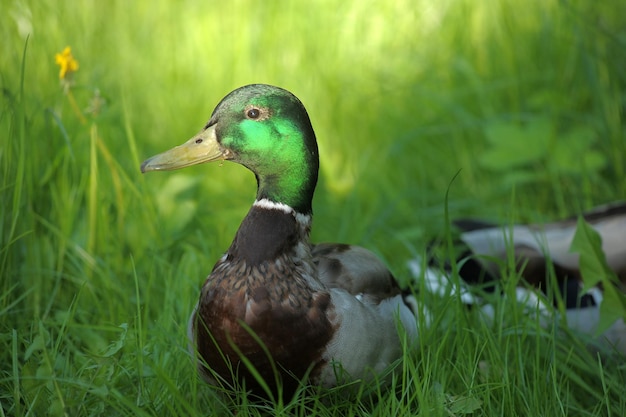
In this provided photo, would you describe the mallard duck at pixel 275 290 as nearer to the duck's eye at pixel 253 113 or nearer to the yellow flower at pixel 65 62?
the duck's eye at pixel 253 113

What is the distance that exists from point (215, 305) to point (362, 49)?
3.06 meters

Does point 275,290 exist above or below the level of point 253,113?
below

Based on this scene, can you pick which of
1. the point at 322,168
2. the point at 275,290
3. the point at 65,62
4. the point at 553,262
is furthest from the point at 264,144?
the point at 322,168

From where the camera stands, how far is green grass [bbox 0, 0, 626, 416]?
2529 millimetres

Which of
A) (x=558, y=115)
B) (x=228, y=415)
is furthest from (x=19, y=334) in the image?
(x=558, y=115)

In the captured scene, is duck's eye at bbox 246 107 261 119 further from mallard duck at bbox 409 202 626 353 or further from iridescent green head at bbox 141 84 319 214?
mallard duck at bbox 409 202 626 353

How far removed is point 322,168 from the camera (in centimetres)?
446

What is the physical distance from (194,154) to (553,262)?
5.06ft

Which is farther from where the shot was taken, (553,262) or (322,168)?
(322,168)

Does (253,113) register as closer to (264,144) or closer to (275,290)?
(264,144)

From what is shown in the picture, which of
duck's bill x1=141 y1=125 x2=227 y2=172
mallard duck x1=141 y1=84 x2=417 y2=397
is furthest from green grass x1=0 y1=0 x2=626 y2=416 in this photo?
duck's bill x1=141 y1=125 x2=227 y2=172

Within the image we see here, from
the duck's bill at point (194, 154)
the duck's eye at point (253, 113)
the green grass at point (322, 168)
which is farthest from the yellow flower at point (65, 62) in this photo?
the duck's eye at point (253, 113)

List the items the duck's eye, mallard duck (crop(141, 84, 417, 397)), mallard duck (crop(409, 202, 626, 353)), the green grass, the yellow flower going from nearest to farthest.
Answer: mallard duck (crop(141, 84, 417, 397)), the duck's eye, the green grass, the yellow flower, mallard duck (crop(409, 202, 626, 353))

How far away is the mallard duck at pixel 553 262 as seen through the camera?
3188 millimetres
